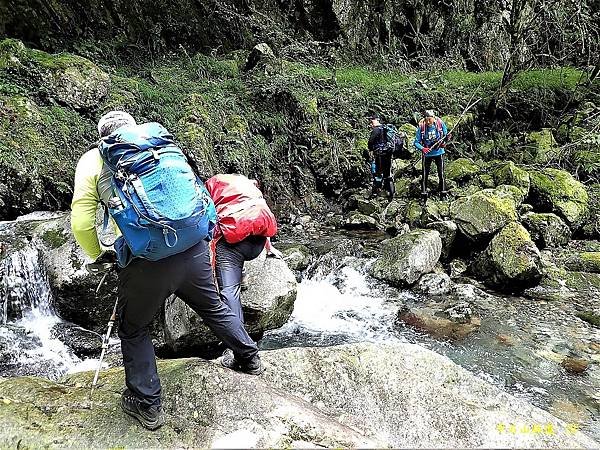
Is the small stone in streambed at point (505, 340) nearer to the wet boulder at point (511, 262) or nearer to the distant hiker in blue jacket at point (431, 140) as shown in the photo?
the wet boulder at point (511, 262)

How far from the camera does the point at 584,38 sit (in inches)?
632

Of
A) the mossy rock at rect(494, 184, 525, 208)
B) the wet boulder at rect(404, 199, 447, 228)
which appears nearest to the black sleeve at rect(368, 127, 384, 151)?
the wet boulder at rect(404, 199, 447, 228)

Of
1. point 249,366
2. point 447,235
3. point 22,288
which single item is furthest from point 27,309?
point 447,235

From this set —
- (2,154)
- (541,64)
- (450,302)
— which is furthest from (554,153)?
(2,154)

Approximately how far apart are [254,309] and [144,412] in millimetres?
2413

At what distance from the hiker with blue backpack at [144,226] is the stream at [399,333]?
3.02 meters

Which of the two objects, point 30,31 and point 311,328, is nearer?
point 311,328

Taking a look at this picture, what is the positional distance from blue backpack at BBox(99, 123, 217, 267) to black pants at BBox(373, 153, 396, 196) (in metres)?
11.0

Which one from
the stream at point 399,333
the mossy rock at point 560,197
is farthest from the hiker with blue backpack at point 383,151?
the stream at point 399,333

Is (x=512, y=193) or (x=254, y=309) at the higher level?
(x=254, y=309)

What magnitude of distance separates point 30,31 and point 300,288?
10.8 meters

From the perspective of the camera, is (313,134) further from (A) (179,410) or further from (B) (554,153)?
(A) (179,410)

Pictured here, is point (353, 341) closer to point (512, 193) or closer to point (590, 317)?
point (590, 317)

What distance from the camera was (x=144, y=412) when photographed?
3.45 metres
